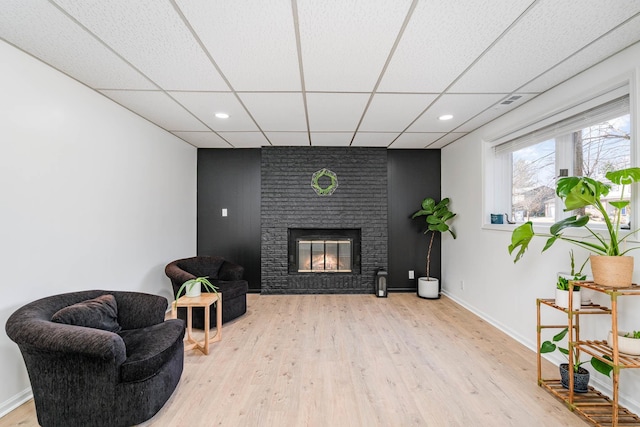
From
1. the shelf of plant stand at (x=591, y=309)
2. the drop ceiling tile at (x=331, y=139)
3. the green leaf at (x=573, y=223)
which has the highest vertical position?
the drop ceiling tile at (x=331, y=139)

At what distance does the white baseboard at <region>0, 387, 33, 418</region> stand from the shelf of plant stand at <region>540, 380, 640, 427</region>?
367 cm

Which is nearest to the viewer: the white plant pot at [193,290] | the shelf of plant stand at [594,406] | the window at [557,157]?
the shelf of plant stand at [594,406]

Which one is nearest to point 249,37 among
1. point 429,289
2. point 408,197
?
point 408,197

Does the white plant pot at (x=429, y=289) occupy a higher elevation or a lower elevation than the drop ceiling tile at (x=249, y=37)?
lower

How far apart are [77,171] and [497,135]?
4199mm

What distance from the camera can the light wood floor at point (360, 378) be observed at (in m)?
1.84

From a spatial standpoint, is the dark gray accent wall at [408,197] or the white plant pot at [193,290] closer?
the white plant pot at [193,290]

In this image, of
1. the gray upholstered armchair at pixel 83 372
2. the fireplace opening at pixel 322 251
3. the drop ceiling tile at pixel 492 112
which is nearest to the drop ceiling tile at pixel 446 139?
the drop ceiling tile at pixel 492 112

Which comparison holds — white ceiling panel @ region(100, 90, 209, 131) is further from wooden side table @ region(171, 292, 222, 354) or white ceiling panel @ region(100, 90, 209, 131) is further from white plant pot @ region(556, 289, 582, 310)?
white plant pot @ region(556, 289, 582, 310)

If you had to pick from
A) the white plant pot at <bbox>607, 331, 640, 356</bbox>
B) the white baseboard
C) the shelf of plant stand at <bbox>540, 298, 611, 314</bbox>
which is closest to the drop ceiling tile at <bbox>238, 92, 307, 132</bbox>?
the shelf of plant stand at <bbox>540, 298, 611, 314</bbox>

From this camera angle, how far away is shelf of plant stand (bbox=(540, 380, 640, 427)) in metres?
1.76

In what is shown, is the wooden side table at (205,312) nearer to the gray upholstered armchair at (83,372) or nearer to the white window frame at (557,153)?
the gray upholstered armchair at (83,372)

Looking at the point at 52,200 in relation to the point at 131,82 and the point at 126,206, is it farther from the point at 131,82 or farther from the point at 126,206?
the point at 131,82

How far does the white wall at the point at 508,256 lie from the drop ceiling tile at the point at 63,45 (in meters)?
3.48
